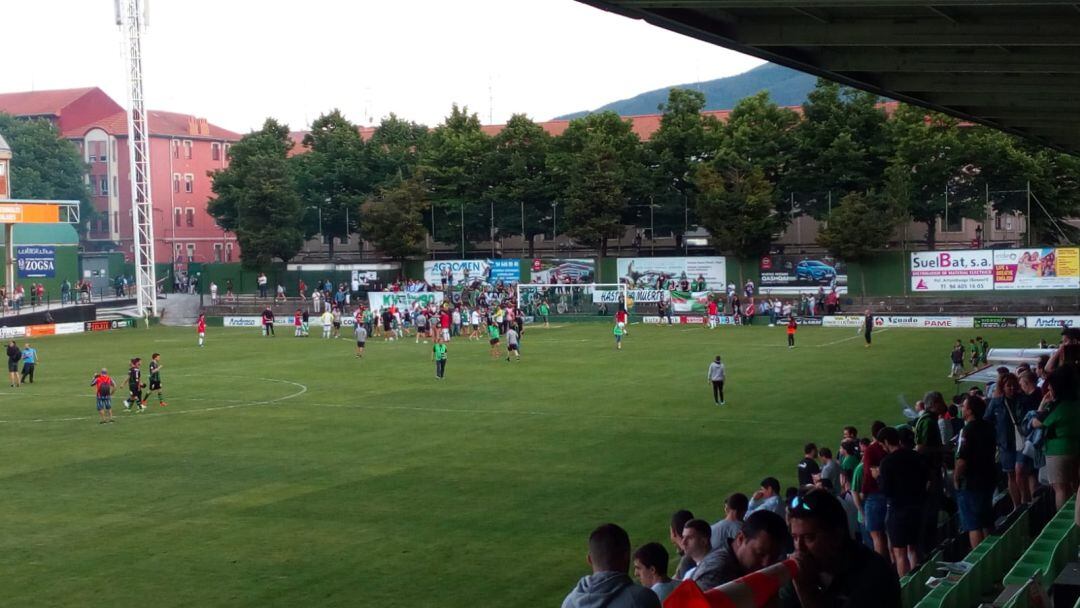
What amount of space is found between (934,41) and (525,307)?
5648 centimetres

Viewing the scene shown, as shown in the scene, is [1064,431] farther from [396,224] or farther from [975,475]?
[396,224]

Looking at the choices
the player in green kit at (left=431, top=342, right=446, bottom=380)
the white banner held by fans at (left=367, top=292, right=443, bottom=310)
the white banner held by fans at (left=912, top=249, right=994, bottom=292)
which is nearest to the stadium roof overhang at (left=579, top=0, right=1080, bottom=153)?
the player in green kit at (left=431, top=342, right=446, bottom=380)

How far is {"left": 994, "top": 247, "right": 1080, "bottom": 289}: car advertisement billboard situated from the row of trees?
7.77m

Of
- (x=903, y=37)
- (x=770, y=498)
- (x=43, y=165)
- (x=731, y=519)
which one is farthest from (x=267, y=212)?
(x=731, y=519)

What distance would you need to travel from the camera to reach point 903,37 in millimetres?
15562

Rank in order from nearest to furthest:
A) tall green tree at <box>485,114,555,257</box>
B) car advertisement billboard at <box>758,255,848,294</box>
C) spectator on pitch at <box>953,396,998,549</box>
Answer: spectator on pitch at <box>953,396,998,549</box> → car advertisement billboard at <box>758,255,848,294</box> → tall green tree at <box>485,114,555,257</box>

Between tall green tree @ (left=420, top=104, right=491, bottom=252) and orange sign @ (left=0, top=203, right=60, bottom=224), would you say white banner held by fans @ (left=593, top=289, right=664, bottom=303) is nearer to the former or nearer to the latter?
tall green tree @ (left=420, top=104, right=491, bottom=252)

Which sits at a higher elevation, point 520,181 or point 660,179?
point 520,181

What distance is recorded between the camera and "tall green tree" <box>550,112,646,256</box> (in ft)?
263

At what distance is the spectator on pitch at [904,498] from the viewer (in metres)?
12.1

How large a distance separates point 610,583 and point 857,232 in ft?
215

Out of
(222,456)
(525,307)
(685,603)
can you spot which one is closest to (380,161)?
(525,307)

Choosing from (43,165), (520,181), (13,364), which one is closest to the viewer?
(13,364)

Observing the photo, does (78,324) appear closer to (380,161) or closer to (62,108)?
(380,161)
